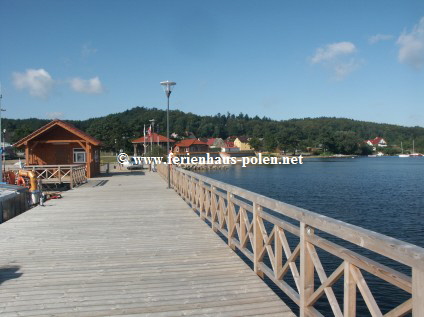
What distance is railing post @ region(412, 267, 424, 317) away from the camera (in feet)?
6.77

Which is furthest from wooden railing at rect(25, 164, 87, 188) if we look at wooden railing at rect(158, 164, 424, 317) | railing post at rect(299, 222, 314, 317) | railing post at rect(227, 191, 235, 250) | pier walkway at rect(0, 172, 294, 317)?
railing post at rect(299, 222, 314, 317)

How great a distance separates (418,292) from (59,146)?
2387cm

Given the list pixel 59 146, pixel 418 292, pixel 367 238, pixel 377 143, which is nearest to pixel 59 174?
pixel 59 146

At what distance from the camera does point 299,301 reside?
3.68m

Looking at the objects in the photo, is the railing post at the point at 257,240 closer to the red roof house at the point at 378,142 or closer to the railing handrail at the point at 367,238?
the railing handrail at the point at 367,238

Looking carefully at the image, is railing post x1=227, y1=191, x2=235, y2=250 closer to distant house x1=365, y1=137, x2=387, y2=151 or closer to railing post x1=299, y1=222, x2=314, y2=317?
railing post x1=299, y1=222, x2=314, y2=317

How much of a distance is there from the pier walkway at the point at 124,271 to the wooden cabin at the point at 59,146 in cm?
1400

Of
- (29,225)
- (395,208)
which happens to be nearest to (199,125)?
(395,208)

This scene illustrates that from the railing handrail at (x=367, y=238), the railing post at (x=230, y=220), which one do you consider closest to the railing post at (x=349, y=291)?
the railing handrail at (x=367, y=238)

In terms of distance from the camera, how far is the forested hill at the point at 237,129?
91.4m

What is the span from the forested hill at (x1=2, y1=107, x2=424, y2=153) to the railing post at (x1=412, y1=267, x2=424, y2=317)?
83.3 meters

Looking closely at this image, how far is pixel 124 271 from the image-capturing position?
5129 millimetres

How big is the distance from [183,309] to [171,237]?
11.0ft

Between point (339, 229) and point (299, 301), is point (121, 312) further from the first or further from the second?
point (339, 229)
